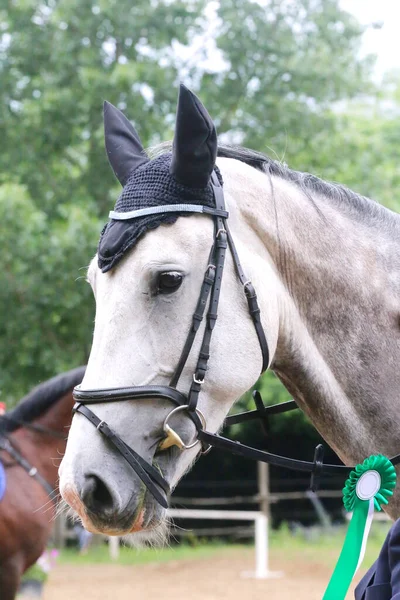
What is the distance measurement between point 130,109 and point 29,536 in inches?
260

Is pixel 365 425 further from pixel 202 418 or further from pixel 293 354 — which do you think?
pixel 202 418

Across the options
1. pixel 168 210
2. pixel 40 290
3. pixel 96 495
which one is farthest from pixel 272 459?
pixel 40 290

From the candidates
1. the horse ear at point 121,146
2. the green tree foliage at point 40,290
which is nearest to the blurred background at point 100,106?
the green tree foliage at point 40,290

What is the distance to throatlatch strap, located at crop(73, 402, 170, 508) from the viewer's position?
1938mm

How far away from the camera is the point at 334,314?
90.0 inches

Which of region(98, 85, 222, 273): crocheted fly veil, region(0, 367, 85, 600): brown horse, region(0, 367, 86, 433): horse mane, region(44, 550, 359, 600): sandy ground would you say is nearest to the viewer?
region(98, 85, 222, 273): crocheted fly veil

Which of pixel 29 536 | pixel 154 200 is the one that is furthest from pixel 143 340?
pixel 29 536

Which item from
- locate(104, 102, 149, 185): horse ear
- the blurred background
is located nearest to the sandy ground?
the blurred background

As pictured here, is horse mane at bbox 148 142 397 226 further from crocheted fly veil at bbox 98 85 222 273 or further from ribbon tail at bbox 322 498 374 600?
ribbon tail at bbox 322 498 374 600

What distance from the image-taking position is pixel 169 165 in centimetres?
224

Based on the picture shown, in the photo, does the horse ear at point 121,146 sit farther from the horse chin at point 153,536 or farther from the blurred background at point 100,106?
the blurred background at point 100,106

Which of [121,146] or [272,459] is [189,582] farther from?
[121,146]

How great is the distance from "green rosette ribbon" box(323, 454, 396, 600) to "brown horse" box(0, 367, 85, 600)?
153 inches

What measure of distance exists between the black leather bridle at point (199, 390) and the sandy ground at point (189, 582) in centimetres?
777
